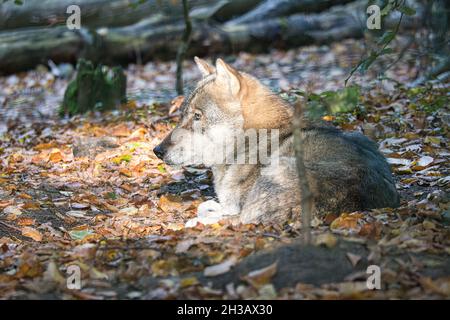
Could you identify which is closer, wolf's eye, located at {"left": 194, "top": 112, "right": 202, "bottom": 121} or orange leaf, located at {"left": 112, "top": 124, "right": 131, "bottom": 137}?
wolf's eye, located at {"left": 194, "top": 112, "right": 202, "bottom": 121}

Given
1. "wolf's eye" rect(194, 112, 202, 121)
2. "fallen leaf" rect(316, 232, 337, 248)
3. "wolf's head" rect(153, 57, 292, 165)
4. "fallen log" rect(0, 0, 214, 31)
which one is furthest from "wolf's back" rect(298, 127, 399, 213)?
"fallen log" rect(0, 0, 214, 31)

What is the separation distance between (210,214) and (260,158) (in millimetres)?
741

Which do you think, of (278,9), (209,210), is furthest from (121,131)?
(278,9)

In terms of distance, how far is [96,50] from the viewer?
15.2 metres

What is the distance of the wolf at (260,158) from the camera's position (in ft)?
18.0

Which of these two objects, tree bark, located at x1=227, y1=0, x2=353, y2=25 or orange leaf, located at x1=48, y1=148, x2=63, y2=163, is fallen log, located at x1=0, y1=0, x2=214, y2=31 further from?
orange leaf, located at x1=48, y1=148, x2=63, y2=163

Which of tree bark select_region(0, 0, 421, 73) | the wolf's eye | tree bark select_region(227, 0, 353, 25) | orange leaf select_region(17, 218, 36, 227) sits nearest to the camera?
orange leaf select_region(17, 218, 36, 227)

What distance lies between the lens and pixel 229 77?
6.25m

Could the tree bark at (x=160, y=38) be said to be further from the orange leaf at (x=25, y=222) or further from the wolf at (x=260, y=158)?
the orange leaf at (x=25, y=222)

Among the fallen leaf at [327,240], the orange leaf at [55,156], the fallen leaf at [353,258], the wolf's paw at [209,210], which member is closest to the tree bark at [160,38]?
the orange leaf at [55,156]

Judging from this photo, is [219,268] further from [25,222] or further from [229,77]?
[25,222]

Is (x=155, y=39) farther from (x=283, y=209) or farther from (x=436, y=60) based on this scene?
(x=283, y=209)

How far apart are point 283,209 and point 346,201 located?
1.83 feet

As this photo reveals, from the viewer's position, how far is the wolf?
18.0 feet
